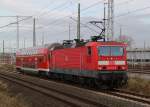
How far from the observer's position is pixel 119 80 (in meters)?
26.2

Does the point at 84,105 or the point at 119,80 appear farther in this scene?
the point at 119,80

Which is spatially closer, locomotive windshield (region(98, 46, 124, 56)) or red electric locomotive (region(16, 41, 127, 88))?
red electric locomotive (region(16, 41, 127, 88))

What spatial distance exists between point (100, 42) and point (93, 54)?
94cm

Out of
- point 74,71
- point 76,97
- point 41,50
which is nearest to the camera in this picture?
point 76,97

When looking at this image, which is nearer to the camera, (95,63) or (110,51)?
(95,63)

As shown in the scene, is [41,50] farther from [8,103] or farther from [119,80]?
[8,103]

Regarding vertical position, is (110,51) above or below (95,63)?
above

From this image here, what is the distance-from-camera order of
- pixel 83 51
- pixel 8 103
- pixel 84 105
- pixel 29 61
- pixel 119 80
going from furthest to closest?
pixel 29 61, pixel 83 51, pixel 119 80, pixel 84 105, pixel 8 103

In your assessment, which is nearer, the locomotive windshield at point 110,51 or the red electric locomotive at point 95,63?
the red electric locomotive at point 95,63

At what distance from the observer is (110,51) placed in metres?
26.7

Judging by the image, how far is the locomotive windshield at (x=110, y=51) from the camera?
86.6 feet

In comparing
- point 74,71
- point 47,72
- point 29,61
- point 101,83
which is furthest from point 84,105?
point 29,61

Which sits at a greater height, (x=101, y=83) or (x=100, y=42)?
(x=100, y=42)

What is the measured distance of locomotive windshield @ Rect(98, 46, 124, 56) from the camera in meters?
26.4
